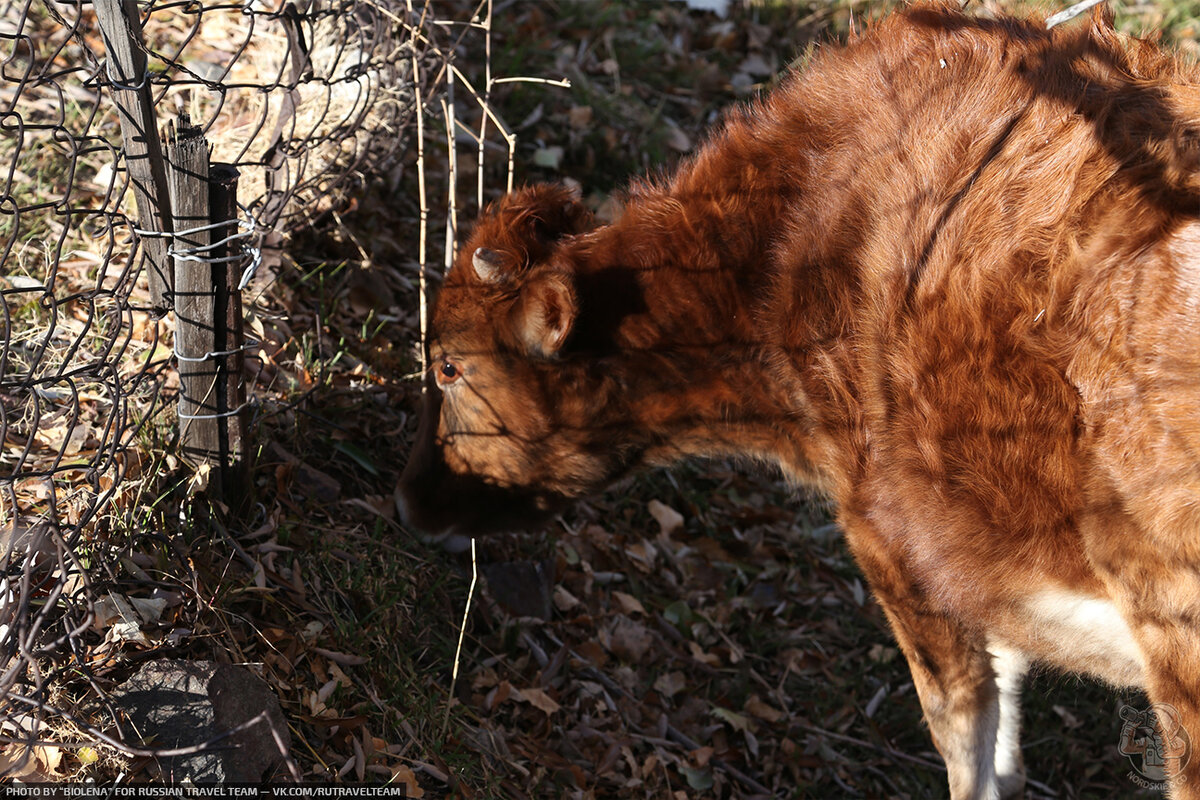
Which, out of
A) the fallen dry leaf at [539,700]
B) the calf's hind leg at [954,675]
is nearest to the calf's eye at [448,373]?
the fallen dry leaf at [539,700]

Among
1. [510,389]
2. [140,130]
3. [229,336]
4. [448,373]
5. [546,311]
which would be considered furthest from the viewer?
[448,373]

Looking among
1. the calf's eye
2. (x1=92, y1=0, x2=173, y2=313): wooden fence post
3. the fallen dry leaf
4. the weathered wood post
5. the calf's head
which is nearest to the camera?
(x1=92, y1=0, x2=173, y2=313): wooden fence post

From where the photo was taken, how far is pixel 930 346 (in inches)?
111

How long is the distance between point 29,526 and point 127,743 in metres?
0.79

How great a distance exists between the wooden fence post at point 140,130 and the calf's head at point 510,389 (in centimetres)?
100

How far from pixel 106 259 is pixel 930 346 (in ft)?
7.71

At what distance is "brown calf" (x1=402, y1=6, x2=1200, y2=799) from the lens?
2.58 metres

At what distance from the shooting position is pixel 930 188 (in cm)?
289

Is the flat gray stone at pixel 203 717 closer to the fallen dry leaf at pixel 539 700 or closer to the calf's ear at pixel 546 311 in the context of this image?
the fallen dry leaf at pixel 539 700

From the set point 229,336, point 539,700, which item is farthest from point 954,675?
point 229,336

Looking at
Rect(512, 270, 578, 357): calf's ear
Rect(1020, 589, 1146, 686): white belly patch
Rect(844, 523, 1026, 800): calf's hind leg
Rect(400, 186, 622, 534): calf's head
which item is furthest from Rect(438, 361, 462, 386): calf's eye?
Rect(1020, 589, 1146, 686): white belly patch

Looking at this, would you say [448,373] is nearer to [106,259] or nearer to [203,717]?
[106,259]

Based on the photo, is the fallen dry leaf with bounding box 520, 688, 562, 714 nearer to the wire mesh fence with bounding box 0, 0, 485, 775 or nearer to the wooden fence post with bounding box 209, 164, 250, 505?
the wooden fence post with bounding box 209, 164, 250, 505

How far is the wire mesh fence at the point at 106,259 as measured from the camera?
2.51m
